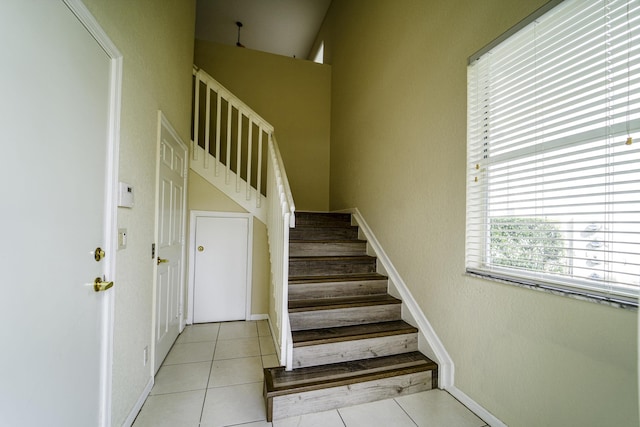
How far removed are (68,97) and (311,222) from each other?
99.4 inches

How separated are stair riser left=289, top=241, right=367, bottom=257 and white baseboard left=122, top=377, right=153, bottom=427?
59.6 inches

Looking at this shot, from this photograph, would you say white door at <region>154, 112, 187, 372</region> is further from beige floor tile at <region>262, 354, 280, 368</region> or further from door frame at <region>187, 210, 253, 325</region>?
beige floor tile at <region>262, 354, 280, 368</region>

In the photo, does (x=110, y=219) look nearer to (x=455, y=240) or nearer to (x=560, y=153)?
(x=455, y=240)

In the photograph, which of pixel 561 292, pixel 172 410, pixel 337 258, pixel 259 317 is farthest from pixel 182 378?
pixel 561 292

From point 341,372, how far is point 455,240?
1.25 metres

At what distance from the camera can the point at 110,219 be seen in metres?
1.31

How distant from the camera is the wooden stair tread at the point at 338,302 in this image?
84.8 inches

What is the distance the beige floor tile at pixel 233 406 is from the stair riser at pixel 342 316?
1.70 ft

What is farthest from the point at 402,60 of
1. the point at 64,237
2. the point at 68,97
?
the point at 64,237

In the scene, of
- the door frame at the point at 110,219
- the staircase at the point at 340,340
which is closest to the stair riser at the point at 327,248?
the staircase at the point at 340,340

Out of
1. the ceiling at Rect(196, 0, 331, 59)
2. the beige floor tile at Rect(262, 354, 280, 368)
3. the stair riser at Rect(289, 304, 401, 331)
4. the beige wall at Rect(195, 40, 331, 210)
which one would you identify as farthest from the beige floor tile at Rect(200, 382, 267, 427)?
the ceiling at Rect(196, 0, 331, 59)

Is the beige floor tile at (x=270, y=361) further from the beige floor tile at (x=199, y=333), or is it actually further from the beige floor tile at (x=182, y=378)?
the beige floor tile at (x=199, y=333)

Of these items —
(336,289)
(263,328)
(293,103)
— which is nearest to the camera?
(336,289)

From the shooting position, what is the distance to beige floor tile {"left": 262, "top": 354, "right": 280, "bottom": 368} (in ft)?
7.26
